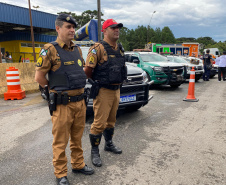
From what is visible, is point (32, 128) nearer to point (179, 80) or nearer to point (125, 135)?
point (125, 135)

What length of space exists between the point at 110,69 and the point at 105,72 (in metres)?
0.08

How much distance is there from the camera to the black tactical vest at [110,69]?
114 inches

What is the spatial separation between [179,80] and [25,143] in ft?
22.9

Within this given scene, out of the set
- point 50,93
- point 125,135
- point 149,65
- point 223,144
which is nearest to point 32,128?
point 125,135

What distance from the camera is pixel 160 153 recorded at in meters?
3.25

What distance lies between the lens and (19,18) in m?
23.0

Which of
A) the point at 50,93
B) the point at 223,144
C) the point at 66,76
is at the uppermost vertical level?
the point at 66,76

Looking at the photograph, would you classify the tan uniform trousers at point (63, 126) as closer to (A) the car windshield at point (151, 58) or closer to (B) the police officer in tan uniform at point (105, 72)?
(B) the police officer in tan uniform at point (105, 72)

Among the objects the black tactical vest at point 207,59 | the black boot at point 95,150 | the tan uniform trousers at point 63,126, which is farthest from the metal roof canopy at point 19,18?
the tan uniform trousers at point 63,126

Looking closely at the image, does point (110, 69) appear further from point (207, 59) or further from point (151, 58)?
point (207, 59)

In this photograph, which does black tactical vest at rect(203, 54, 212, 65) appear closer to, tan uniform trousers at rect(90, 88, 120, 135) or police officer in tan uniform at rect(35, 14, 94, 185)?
tan uniform trousers at rect(90, 88, 120, 135)

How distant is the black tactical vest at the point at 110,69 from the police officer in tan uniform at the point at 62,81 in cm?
49

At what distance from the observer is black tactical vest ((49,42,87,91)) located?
2316 millimetres

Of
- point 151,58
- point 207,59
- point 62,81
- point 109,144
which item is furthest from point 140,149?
point 207,59
